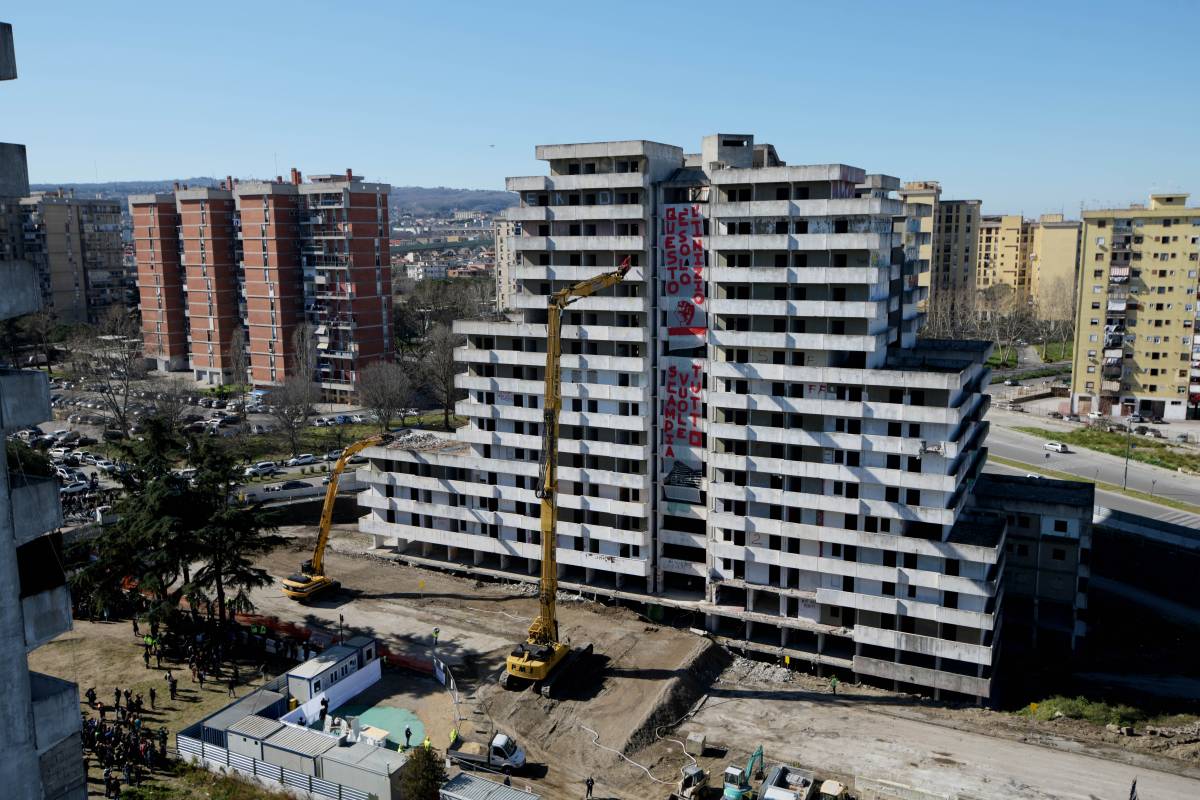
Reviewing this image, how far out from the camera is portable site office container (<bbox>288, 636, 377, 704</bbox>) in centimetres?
4716

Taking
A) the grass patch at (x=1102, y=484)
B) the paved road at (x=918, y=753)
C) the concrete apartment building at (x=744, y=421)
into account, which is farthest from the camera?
the grass patch at (x=1102, y=484)

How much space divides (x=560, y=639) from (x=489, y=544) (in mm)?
10827

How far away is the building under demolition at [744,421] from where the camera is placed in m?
51.3

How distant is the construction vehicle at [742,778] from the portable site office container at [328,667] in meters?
20.7

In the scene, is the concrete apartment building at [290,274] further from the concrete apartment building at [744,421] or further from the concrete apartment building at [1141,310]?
the concrete apartment building at [1141,310]

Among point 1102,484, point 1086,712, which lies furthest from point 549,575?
point 1102,484

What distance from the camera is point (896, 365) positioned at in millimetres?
57750

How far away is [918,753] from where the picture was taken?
45.4 metres

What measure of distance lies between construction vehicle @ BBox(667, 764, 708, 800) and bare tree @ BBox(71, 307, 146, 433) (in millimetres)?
75290

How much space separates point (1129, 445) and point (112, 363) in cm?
11276

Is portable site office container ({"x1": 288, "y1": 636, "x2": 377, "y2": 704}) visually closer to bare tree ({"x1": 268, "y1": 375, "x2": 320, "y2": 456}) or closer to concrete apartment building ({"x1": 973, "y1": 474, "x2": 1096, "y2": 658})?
concrete apartment building ({"x1": 973, "y1": 474, "x2": 1096, "y2": 658})

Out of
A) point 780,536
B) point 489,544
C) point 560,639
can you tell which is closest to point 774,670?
point 780,536

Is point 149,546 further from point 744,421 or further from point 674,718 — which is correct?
point 744,421

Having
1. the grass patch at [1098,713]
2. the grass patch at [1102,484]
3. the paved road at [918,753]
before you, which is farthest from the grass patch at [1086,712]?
the grass patch at [1102,484]
